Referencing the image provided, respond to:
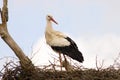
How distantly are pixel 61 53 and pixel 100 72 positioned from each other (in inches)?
77.6

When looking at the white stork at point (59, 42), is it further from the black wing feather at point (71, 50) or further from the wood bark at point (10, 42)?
the wood bark at point (10, 42)

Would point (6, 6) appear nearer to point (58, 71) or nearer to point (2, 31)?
point (2, 31)

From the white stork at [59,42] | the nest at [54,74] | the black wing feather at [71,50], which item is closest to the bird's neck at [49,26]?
the white stork at [59,42]

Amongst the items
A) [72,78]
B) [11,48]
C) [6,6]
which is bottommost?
[72,78]

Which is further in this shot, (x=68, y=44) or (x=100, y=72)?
(x=68, y=44)

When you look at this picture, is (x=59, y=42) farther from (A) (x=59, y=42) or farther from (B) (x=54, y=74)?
(B) (x=54, y=74)

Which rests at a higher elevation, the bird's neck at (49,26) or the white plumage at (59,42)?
the bird's neck at (49,26)

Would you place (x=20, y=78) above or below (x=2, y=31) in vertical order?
below

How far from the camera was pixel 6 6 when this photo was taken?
30.6ft

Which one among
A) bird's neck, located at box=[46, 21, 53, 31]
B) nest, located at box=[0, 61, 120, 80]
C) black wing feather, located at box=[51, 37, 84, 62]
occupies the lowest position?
nest, located at box=[0, 61, 120, 80]

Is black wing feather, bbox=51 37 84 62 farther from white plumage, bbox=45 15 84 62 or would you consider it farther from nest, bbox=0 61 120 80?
nest, bbox=0 61 120 80

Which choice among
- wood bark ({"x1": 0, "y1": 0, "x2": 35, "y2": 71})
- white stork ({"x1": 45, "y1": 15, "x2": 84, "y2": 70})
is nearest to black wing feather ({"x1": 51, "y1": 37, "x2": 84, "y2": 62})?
white stork ({"x1": 45, "y1": 15, "x2": 84, "y2": 70})

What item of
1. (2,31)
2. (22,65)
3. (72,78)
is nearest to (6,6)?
(2,31)

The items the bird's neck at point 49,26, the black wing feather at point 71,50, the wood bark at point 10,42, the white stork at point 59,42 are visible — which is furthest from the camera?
the bird's neck at point 49,26
